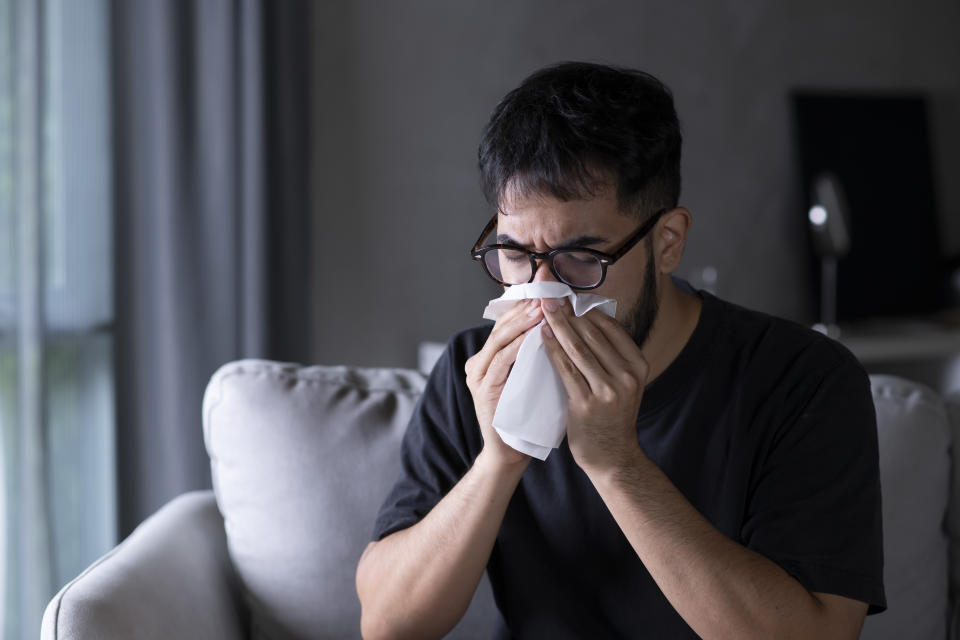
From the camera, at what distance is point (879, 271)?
10.4 feet

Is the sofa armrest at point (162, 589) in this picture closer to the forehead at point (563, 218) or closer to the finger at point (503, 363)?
the finger at point (503, 363)

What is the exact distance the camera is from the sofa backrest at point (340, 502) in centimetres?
135

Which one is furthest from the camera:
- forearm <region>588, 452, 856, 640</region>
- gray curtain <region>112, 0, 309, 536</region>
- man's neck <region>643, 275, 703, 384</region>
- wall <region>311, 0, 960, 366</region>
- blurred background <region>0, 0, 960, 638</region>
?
wall <region>311, 0, 960, 366</region>

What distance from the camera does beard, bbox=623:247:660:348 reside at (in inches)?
47.0

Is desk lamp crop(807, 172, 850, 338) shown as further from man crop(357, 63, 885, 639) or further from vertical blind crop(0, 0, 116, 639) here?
vertical blind crop(0, 0, 116, 639)

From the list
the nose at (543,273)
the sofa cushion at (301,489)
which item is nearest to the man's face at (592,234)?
the nose at (543,273)

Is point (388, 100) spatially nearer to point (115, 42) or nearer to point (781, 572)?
point (115, 42)

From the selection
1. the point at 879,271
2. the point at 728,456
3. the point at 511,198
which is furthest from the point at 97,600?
the point at 879,271

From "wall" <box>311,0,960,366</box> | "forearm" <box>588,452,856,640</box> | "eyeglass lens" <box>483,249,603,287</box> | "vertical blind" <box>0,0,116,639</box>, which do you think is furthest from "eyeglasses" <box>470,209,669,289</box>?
"wall" <box>311,0,960,366</box>

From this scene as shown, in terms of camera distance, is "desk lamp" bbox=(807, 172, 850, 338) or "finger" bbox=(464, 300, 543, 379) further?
"desk lamp" bbox=(807, 172, 850, 338)

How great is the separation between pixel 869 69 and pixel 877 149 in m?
0.33

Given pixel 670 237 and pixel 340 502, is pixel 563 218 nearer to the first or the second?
pixel 670 237

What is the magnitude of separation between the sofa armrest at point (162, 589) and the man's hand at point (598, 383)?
0.60 metres

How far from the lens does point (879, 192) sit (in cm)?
317
